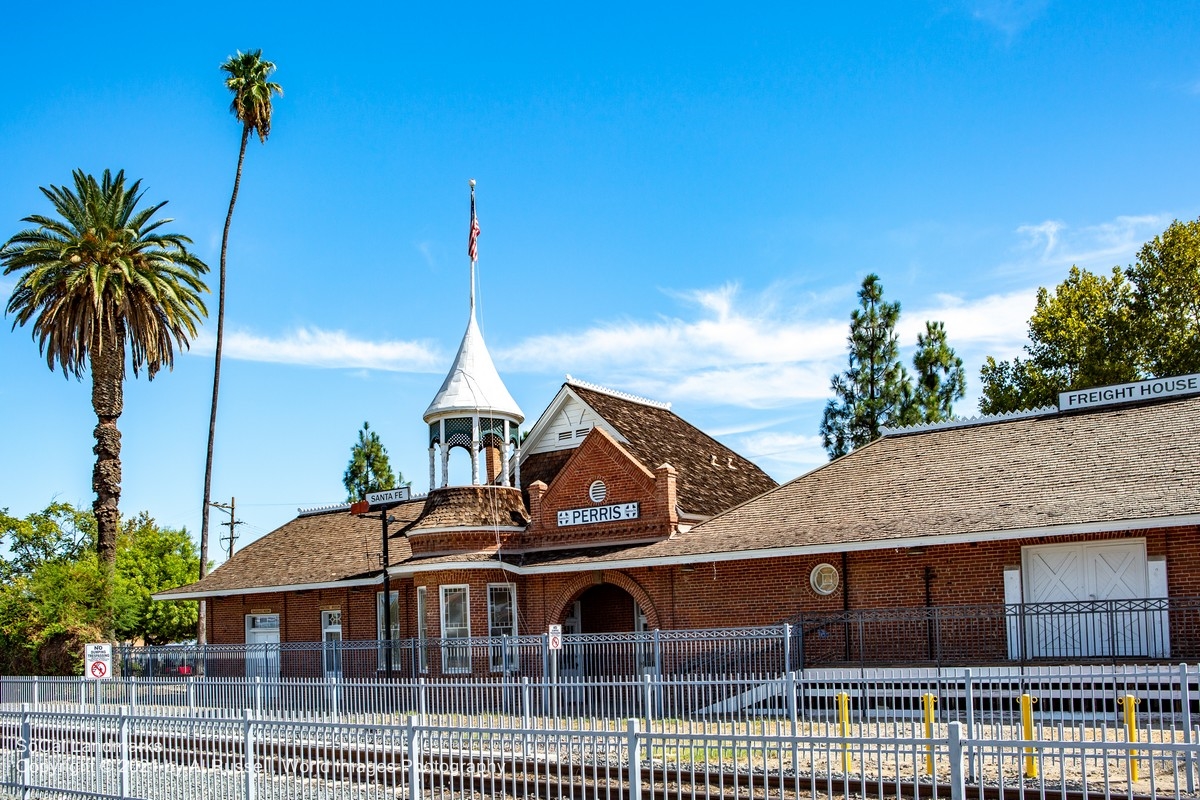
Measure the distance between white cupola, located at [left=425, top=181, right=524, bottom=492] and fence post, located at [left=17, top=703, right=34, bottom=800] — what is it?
17.1 m

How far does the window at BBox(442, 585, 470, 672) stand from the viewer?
30.6m

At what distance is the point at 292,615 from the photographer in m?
36.5

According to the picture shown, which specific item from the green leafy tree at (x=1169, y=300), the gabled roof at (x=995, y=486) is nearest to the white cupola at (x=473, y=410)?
the gabled roof at (x=995, y=486)

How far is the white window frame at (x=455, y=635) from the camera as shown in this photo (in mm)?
30438

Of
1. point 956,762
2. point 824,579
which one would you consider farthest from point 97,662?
point 956,762

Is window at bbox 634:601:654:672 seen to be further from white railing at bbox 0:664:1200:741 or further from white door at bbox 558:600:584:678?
white railing at bbox 0:664:1200:741

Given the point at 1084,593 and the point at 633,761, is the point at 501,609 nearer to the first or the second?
the point at 1084,593

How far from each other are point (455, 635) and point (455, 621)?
365 millimetres

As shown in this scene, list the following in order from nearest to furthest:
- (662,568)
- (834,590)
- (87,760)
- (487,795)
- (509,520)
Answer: (487,795) < (87,760) < (834,590) < (662,568) < (509,520)

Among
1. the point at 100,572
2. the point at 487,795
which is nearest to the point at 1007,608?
the point at 487,795

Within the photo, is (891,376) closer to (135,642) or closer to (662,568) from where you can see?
(662,568)

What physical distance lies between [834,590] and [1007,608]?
3694 mm

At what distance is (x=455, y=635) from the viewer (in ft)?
102

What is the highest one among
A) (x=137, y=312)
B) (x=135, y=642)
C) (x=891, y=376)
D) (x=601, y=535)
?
(x=137, y=312)
